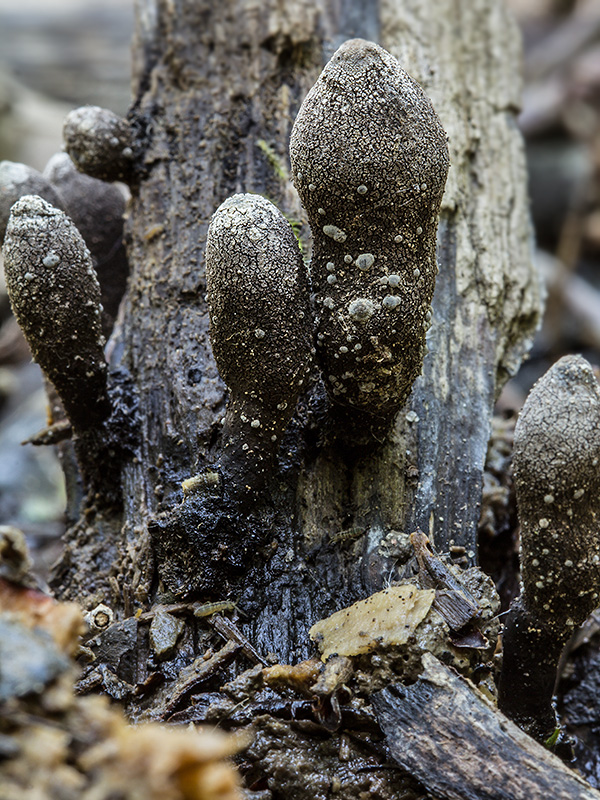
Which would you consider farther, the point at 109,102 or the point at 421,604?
the point at 109,102

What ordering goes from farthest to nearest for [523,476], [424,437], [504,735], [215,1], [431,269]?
[215,1], [424,437], [431,269], [523,476], [504,735]

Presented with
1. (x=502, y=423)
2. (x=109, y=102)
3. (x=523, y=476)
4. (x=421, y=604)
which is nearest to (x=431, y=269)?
(x=523, y=476)

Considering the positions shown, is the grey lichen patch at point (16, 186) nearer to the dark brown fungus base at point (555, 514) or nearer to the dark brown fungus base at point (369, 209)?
the dark brown fungus base at point (369, 209)

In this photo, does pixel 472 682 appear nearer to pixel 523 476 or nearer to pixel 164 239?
pixel 523 476

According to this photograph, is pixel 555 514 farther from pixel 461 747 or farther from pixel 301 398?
pixel 301 398

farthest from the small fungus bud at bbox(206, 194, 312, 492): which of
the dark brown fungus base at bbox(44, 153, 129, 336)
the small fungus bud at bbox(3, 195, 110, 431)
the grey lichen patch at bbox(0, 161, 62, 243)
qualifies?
the dark brown fungus base at bbox(44, 153, 129, 336)

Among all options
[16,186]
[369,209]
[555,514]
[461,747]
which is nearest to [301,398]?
[369,209]
